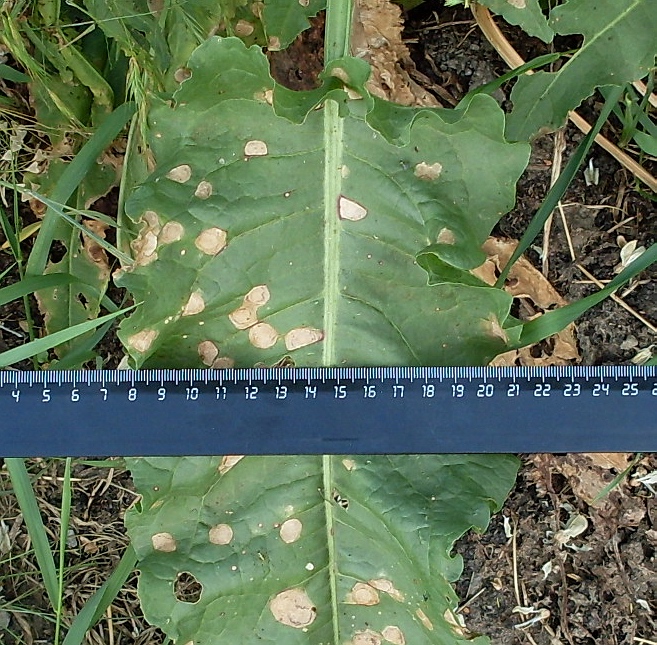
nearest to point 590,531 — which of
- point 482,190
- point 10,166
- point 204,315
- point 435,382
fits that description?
point 435,382

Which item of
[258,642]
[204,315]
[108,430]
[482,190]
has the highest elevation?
[482,190]

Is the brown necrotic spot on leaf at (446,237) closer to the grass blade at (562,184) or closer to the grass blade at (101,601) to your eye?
the grass blade at (562,184)

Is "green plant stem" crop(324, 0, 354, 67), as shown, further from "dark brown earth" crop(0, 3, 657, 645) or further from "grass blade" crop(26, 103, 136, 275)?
"grass blade" crop(26, 103, 136, 275)

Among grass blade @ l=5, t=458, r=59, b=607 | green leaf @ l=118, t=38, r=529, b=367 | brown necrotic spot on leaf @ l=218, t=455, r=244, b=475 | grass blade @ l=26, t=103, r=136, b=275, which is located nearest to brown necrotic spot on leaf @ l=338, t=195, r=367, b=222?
green leaf @ l=118, t=38, r=529, b=367

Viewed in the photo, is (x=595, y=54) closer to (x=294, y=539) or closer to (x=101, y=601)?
(x=294, y=539)

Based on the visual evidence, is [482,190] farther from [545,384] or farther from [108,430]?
[108,430]

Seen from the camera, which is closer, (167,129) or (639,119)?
(167,129)
